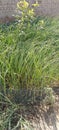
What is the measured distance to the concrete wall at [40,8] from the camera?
18.8 feet

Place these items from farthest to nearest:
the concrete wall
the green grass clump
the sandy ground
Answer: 1. the concrete wall
2. the green grass clump
3. the sandy ground

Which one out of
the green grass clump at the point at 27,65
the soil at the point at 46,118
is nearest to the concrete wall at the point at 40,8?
the green grass clump at the point at 27,65

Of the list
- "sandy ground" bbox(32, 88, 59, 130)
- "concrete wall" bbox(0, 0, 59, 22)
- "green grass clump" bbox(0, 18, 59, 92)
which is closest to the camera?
"sandy ground" bbox(32, 88, 59, 130)

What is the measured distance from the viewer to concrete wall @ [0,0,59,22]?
5.73 m

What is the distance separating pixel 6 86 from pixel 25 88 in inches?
8.1

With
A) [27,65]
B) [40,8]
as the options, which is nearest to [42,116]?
[27,65]

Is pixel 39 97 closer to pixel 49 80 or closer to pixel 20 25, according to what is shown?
pixel 49 80

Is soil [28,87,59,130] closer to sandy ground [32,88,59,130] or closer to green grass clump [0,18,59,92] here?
sandy ground [32,88,59,130]

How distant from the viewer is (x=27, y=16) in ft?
14.4

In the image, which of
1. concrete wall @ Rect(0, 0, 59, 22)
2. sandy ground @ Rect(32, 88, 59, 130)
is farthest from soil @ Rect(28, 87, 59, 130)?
concrete wall @ Rect(0, 0, 59, 22)

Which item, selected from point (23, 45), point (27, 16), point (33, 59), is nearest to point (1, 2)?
point (27, 16)

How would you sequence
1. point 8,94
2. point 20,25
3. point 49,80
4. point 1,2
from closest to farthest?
point 8,94, point 49,80, point 20,25, point 1,2

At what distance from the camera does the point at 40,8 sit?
601 centimetres

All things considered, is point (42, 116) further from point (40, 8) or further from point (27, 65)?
point (40, 8)
